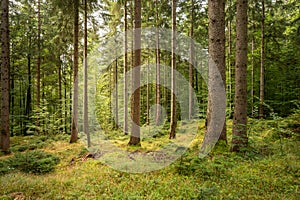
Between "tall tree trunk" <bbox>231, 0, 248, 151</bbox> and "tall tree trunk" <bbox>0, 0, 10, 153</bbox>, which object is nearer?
"tall tree trunk" <bbox>231, 0, 248, 151</bbox>

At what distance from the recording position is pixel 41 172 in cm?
704

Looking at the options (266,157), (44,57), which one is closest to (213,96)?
(266,157)

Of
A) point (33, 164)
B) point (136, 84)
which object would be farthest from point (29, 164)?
point (136, 84)

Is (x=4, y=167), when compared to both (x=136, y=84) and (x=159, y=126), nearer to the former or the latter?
(x=136, y=84)

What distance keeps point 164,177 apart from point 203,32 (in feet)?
51.4

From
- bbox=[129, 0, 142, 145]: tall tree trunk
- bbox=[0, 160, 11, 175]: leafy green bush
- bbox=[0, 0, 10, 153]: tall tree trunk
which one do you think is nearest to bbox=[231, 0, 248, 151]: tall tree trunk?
bbox=[129, 0, 142, 145]: tall tree trunk

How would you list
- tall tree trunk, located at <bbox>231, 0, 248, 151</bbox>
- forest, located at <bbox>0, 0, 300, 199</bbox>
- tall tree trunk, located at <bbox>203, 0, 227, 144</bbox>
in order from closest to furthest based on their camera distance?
1. forest, located at <bbox>0, 0, 300, 199</bbox>
2. tall tree trunk, located at <bbox>203, 0, 227, 144</bbox>
3. tall tree trunk, located at <bbox>231, 0, 248, 151</bbox>

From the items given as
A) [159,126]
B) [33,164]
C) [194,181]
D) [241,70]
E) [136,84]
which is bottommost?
[33,164]

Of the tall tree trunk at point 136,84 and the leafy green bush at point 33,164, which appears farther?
the tall tree trunk at point 136,84

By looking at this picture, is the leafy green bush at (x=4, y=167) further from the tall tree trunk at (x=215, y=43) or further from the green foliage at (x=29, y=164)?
the tall tree trunk at (x=215, y=43)

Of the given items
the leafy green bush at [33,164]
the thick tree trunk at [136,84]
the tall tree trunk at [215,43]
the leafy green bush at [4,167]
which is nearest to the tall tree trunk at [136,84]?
the thick tree trunk at [136,84]

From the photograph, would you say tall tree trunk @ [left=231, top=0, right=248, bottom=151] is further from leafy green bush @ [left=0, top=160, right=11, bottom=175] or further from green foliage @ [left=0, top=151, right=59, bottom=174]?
leafy green bush @ [left=0, top=160, right=11, bottom=175]

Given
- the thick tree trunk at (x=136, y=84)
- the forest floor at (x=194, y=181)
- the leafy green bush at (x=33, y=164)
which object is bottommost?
the leafy green bush at (x=33, y=164)

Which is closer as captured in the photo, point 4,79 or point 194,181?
point 194,181
